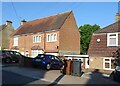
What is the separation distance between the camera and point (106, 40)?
2862 cm

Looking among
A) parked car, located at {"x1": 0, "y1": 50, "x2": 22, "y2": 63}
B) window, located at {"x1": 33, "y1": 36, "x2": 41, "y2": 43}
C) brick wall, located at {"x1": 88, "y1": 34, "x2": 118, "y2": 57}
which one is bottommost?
parked car, located at {"x1": 0, "y1": 50, "x2": 22, "y2": 63}

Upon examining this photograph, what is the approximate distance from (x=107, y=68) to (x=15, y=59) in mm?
11776

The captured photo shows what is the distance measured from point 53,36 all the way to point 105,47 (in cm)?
1345

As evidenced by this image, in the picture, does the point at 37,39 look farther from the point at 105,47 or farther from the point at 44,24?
the point at 105,47

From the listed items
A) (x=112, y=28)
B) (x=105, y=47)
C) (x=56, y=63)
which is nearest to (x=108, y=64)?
(x=105, y=47)

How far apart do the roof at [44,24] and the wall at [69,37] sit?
35.8 inches

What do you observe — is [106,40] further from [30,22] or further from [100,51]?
[30,22]

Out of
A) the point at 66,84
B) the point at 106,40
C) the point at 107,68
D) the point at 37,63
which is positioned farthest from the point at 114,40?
the point at 66,84

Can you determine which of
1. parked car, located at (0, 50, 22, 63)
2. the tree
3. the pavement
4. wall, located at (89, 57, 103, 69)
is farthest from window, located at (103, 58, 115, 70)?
the tree

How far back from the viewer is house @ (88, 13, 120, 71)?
1094 inches

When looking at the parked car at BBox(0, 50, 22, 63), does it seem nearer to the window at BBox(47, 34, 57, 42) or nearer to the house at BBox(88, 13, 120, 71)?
the house at BBox(88, 13, 120, 71)

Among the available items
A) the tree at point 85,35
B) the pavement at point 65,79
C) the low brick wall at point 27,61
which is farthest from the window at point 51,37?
the tree at point 85,35

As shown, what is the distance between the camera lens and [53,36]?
40.6 meters

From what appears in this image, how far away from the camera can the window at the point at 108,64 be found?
2739 centimetres
